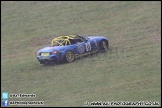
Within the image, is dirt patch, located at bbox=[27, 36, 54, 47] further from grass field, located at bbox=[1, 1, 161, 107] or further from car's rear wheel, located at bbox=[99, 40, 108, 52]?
car's rear wheel, located at bbox=[99, 40, 108, 52]

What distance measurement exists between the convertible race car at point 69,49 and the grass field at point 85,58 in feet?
1.14

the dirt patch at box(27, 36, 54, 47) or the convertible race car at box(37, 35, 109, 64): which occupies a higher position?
the dirt patch at box(27, 36, 54, 47)

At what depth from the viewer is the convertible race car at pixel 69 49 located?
820 inches

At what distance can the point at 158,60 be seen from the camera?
2019 cm

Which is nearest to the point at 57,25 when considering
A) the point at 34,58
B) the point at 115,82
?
the point at 34,58

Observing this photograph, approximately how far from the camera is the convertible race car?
20.8 meters

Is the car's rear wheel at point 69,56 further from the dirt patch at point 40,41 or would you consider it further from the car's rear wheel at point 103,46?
the dirt patch at point 40,41

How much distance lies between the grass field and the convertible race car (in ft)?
1.14

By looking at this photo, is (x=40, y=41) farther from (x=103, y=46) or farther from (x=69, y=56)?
(x=69, y=56)

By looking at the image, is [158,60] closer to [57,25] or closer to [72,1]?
[57,25]

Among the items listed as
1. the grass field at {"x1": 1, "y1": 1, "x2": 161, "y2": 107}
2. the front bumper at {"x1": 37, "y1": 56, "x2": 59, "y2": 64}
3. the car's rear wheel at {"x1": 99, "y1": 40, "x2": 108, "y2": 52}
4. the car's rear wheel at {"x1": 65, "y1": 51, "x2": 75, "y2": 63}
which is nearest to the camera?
the grass field at {"x1": 1, "y1": 1, "x2": 161, "y2": 107}

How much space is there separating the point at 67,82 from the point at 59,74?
4.58ft

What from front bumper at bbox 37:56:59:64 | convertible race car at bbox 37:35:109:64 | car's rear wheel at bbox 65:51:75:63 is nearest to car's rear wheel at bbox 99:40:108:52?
convertible race car at bbox 37:35:109:64

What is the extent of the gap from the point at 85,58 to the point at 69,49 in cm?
106
